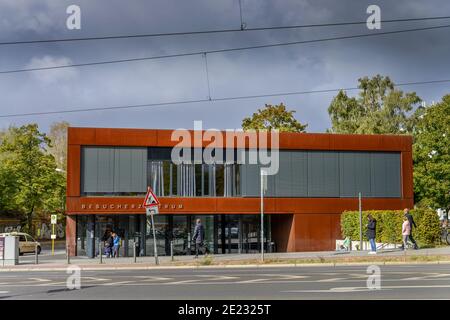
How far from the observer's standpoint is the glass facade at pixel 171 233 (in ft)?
114

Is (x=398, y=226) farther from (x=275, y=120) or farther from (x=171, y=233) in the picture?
(x=275, y=120)

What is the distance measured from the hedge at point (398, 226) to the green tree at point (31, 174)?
3342 centimetres

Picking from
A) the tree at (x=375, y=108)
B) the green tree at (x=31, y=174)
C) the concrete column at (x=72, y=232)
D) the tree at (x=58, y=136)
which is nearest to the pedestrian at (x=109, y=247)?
the concrete column at (x=72, y=232)

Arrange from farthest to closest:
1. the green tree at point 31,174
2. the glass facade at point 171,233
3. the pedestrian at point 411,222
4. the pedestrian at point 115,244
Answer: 1. the green tree at point 31,174
2. the glass facade at point 171,233
3. the pedestrian at point 115,244
4. the pedestrian at point 411,222

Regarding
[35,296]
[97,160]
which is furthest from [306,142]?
[35,296]

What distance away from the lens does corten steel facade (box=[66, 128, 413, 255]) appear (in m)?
34.2

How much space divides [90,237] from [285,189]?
11.0 m

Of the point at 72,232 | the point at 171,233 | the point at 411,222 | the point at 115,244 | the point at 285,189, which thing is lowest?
the point at 115,244

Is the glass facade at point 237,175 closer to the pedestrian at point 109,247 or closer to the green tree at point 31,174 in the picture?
→ the pedestrian at point 109,247

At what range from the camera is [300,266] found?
81.0 ft

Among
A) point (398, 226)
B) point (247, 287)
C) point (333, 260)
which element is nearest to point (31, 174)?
point (398, 226)

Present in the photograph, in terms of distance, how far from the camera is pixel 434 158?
5341 cm
